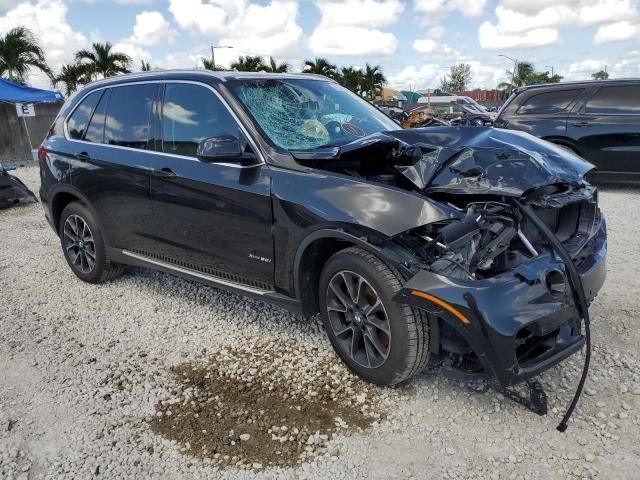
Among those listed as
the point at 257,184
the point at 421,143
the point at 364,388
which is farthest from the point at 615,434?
the point at 257,184

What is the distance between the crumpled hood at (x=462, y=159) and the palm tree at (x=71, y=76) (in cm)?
3034

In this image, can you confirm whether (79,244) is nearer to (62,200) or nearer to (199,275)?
(62,200)

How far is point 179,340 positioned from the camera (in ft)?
13.0

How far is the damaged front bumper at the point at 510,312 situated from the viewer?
8.27 feet

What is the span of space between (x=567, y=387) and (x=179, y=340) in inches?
103

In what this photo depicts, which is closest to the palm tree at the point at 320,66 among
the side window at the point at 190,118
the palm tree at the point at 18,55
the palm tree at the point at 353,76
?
the palm tree at the point at 353,76

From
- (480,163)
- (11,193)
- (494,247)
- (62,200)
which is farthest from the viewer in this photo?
(11,193)

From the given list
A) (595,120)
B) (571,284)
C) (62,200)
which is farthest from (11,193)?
(595,120)

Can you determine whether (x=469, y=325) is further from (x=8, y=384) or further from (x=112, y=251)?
(x=112, y=251)

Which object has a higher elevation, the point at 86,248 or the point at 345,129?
the point at 345,129

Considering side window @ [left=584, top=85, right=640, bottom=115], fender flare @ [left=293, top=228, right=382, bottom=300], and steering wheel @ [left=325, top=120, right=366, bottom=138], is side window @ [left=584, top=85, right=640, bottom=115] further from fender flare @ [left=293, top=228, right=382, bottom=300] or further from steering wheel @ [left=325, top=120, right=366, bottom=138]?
fender flare @ [left=293, top=228, right=382, bottom=300]

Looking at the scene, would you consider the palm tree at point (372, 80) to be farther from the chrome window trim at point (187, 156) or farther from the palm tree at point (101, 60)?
the chrome window trim at point (187, 156)

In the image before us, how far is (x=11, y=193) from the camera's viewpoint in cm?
916

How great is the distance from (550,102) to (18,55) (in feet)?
78.4
